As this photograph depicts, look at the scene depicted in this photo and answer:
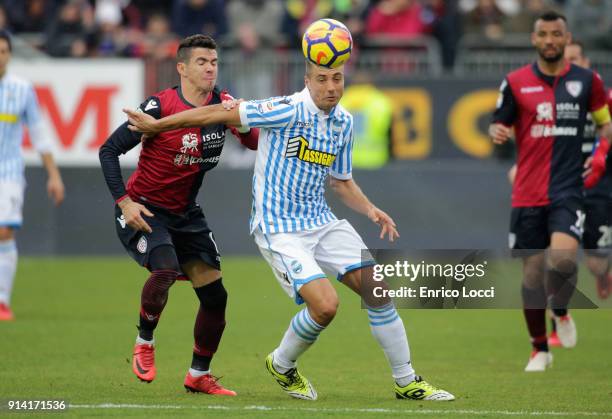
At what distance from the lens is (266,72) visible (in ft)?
65.0

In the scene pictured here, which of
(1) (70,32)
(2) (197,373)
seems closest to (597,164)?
(2) (197,373)

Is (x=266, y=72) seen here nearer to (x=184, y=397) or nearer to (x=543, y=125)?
(x=543, y=125)

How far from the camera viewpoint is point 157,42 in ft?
67.1

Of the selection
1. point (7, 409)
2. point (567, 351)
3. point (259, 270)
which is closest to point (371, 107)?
point (259, 270)

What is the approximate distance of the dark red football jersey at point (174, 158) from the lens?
872 cm

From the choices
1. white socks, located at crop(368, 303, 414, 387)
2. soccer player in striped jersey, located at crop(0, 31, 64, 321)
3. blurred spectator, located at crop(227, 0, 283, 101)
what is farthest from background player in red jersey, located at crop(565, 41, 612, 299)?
blurred spectator, located at crop(227, 0, 283, 101)

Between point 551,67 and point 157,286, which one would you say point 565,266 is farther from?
point 157,286

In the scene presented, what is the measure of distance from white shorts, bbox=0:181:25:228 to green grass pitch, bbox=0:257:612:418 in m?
1.06

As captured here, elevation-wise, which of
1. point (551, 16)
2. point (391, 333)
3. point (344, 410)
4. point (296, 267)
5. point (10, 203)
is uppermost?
point (551, 16)

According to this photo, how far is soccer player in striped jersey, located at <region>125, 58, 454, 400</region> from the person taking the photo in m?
8.14

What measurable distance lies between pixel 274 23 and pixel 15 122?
8785mm

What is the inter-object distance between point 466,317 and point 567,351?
2.94 m

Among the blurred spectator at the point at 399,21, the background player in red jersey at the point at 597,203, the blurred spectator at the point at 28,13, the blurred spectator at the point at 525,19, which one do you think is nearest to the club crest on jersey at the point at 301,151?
the background player in red jersey at the point at 597,203

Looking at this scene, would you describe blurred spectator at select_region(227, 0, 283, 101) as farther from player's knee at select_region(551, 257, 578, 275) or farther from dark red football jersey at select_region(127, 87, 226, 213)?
dark red football jersey at select_region(127, 87, 226, 213)
